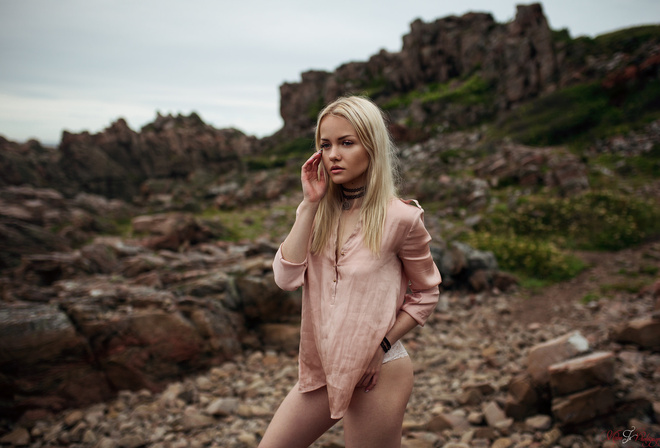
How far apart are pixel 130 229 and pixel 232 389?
10123 millimetres

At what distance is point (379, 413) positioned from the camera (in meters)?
1.58

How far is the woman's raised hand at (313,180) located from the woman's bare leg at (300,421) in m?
0.87

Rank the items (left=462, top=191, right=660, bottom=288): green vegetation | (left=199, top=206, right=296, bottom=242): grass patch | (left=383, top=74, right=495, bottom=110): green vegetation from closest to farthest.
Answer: (left=462, top=191, right=660, bottom=288): green vegetation < (left=199, top=206, right=296, bottom=242): grass patch < (left=383, top=74, right=495, bottom=110): green vegetation

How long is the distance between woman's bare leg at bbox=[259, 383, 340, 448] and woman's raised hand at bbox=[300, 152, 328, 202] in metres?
0.87

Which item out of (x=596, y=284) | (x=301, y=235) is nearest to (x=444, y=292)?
(x=596, y=284)

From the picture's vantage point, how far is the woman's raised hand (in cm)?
170

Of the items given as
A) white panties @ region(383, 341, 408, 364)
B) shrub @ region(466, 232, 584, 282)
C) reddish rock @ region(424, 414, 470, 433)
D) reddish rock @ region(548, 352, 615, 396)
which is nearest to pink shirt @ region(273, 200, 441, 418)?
white panties @ region(383, 341, 408, 364)

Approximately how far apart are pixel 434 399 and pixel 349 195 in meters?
3.18

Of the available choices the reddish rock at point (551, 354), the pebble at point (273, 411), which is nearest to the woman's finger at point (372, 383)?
the pebble at point (273, 411)

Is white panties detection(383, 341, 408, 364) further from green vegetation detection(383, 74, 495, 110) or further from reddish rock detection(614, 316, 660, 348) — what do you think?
green vegetation detection(383, 74, 495, 110)

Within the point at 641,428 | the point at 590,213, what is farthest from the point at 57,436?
the point at 590,213

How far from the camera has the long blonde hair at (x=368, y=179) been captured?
1.64m

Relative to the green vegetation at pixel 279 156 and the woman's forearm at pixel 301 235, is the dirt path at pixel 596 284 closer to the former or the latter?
the woman's forearm at pixel 301 235

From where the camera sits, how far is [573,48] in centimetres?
2478
